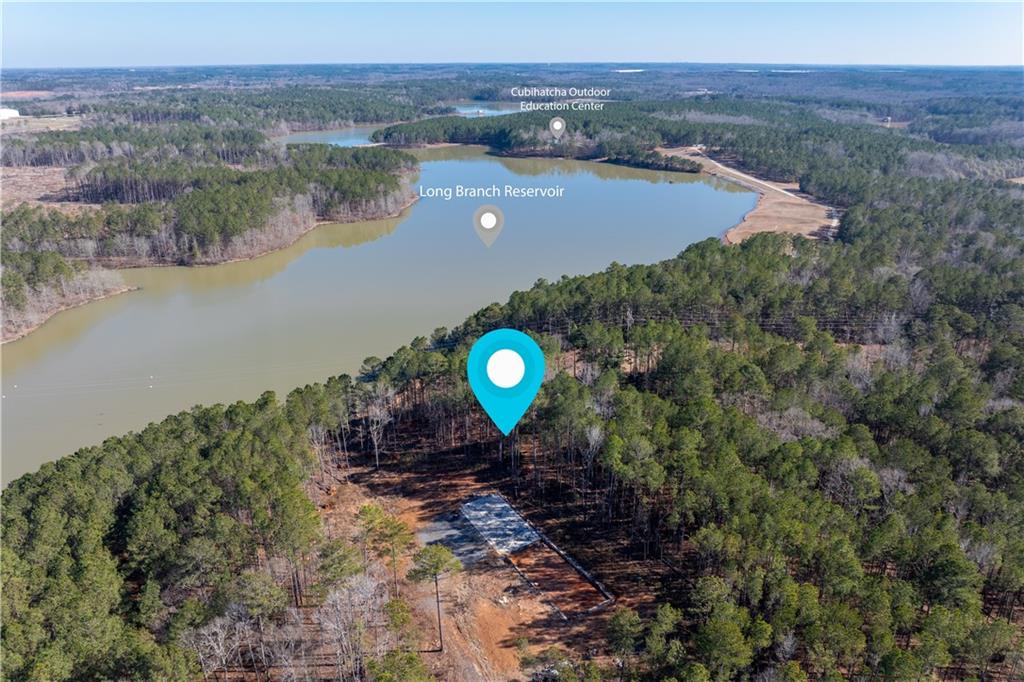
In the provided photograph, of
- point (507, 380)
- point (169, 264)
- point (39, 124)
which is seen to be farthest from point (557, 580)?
point (39, 124)

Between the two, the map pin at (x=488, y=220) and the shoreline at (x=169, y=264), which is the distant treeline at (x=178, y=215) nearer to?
the shoreline at (x=169, y=264)

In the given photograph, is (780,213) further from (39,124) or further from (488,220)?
(39,124)

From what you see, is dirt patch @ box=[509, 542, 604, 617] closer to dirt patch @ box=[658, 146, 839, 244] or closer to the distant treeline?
the distant treeline

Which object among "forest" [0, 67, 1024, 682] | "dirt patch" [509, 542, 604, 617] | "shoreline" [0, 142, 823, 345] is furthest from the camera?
"shoreline" [0, 142, 823, 345]

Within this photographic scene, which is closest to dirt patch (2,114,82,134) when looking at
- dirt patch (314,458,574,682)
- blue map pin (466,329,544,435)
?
dirt patch (314,458,574,682)

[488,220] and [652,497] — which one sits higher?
[488,220]

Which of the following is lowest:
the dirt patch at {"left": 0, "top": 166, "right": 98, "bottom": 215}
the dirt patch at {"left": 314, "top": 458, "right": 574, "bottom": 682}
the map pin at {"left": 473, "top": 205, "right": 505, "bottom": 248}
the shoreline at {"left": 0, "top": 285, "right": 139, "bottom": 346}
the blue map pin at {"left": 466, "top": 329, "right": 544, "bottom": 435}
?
the dirt patch at {"left": 314, "top": 458, "right": 574, "bottom": 682}

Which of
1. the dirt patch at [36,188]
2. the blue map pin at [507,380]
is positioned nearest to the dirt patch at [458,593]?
the blue map pin at [507,380]
